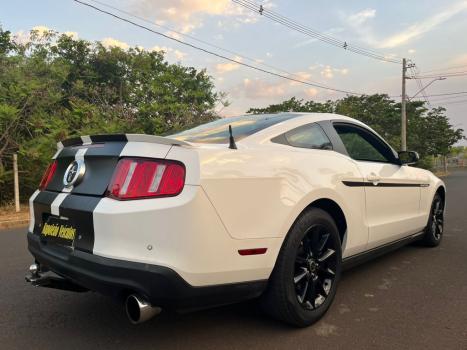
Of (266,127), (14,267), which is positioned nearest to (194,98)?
(14,267)

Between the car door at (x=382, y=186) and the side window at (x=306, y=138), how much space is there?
11.1 inches

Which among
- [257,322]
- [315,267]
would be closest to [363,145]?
[315,267]

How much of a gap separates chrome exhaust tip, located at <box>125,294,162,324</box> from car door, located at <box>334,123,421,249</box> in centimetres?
180

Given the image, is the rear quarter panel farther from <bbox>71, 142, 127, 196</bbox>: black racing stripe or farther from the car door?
<bbox>71, 142, 127, 196</bbox>: black racing stripe

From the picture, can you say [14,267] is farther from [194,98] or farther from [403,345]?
[194,98]

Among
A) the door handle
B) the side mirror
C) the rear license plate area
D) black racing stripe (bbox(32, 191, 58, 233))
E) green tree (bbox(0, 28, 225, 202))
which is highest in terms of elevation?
green tree (bbox(0, 28, 225, 202))

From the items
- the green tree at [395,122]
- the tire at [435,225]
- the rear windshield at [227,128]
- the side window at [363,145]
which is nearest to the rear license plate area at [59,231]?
the rear windshield at [227,128]

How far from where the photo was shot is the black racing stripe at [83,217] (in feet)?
7.93

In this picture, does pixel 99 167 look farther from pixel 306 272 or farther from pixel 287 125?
→ pixel 306 272

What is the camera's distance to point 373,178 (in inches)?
143

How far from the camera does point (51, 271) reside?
2.84m

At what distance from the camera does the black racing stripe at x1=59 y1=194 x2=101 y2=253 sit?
242 centimetres

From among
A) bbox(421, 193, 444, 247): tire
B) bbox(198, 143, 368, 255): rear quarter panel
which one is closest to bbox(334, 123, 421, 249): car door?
bbox(198, 143, 368, 255): rear quarter panel

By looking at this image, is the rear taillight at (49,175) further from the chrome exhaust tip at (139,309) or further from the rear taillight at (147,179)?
the chrome exhaust tip at (139,309)
